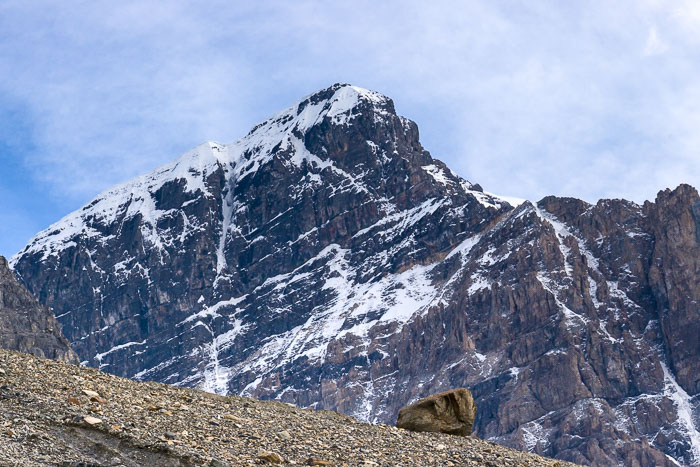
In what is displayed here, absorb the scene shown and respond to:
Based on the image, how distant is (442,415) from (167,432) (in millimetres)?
14135

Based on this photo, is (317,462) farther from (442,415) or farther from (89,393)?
(442,415)

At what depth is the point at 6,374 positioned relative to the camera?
109ft

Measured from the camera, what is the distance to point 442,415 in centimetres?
4022

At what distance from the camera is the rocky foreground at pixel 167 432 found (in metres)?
27.1

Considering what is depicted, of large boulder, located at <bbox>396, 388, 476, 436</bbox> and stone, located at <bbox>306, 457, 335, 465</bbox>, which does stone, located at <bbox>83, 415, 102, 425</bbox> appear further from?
large boulder, located at <bbox>396, 388, 476, 436</bbox>

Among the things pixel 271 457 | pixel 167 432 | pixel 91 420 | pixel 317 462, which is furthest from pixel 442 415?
pixel 91 420

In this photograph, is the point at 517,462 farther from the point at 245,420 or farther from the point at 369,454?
the point at 245,420

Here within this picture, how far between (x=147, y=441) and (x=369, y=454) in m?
6.93

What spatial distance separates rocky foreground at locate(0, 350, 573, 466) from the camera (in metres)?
27.1

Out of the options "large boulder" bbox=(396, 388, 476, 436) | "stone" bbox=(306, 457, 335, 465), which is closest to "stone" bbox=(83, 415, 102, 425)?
"stone" bbox=(306, 457, 335, 465)

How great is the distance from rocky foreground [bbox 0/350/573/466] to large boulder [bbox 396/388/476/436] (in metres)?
1.61

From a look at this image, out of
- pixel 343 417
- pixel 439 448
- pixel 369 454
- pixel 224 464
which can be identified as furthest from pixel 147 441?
pixel 343 417

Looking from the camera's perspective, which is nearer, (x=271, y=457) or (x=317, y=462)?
(x=271, y=457)

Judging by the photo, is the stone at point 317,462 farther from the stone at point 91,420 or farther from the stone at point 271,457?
the stone at point 91,420
